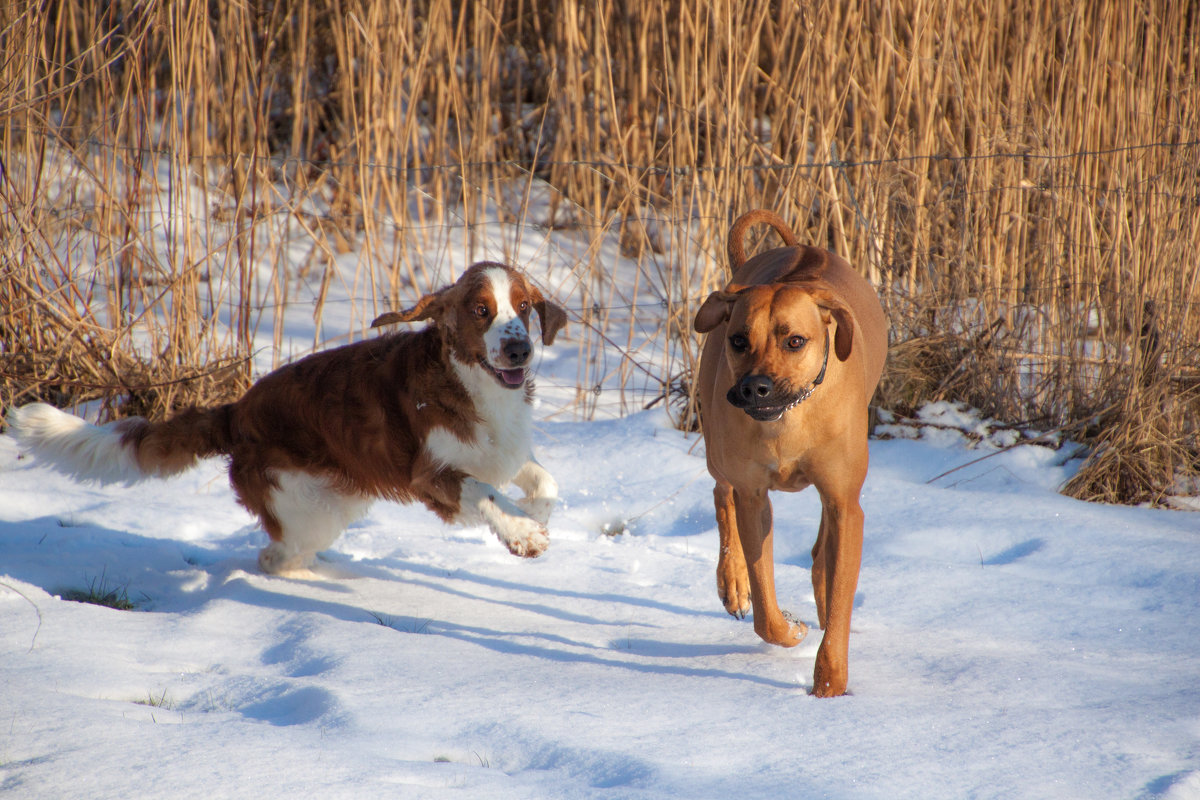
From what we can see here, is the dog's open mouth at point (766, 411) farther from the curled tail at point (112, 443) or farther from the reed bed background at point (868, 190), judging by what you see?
the reed bed background at point (868, 190)

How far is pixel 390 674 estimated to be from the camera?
107 inches

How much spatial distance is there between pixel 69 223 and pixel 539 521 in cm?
314

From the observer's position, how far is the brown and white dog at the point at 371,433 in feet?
11.5

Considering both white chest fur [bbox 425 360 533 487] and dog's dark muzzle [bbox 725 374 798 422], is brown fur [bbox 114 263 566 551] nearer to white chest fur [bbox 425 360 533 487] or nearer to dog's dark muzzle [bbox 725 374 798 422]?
white chest fur [bbox 425 360 533 487]

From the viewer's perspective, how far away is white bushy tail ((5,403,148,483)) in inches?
145

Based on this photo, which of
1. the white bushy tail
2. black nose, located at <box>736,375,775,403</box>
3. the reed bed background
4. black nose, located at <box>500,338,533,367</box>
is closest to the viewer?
black nose, located at <box>736,375,775,403</box>

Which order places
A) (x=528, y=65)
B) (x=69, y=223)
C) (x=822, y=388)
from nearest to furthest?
(x=822, y=388) → (x=69, y=223) → (x=528, y=65)

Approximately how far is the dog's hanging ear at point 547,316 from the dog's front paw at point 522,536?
76 cm

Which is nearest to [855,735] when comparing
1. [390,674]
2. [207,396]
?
[390,674]

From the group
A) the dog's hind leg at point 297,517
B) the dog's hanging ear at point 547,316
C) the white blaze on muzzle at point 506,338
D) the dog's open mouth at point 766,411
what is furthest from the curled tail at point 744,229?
the dog's hind leg at point 297,517

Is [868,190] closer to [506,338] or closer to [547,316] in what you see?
[547,316]

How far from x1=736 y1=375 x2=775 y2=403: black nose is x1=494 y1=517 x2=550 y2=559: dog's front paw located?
117 cm

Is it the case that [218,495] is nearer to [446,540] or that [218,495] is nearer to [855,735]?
[446,540]

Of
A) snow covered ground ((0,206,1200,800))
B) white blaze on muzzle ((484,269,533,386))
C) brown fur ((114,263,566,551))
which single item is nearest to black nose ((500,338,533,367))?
white blaze on muzzle ((484,269,533,386))
